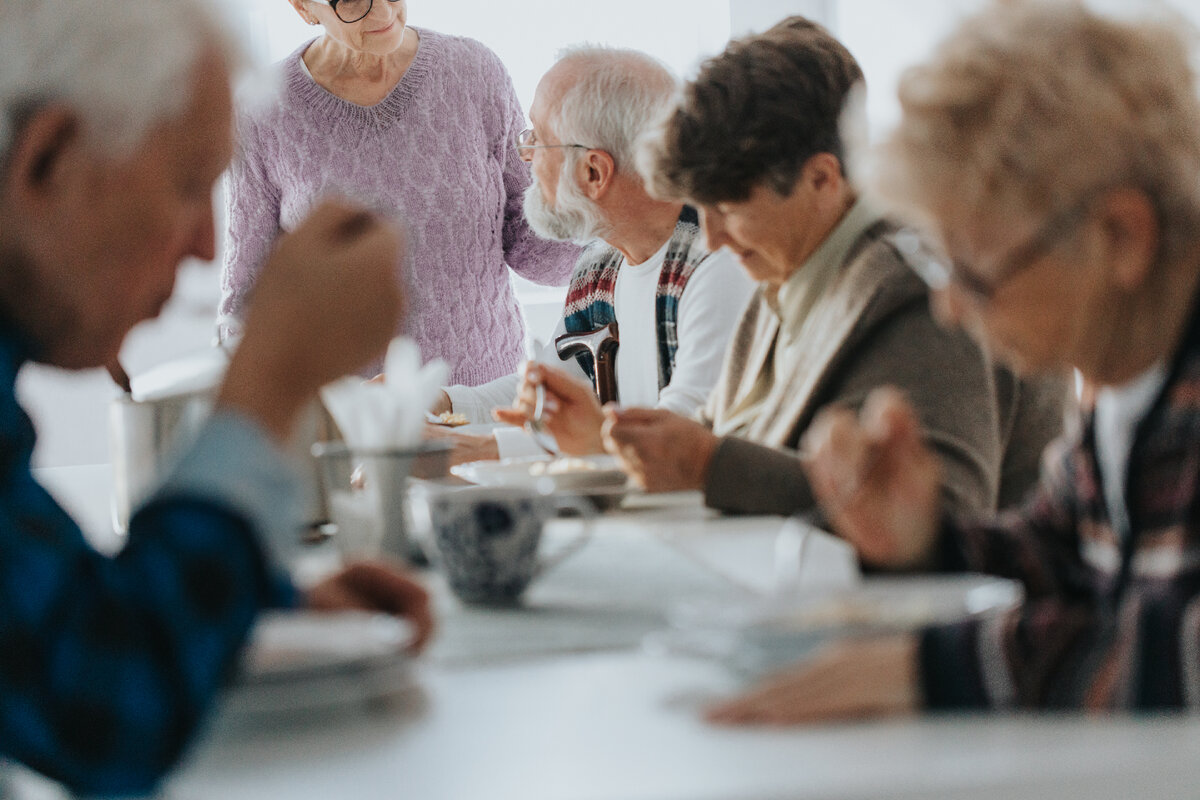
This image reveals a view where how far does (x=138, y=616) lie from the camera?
23.7 inches

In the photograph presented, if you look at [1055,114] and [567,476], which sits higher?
[1055,114]

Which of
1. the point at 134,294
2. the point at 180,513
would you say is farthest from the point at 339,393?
the point at 180,513

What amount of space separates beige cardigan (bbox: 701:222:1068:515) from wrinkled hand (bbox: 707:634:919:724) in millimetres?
729

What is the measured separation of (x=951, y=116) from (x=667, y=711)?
1.59 feet

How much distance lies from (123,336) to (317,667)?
242 millimetres

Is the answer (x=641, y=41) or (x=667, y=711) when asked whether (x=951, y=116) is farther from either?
(x=641, y=41)

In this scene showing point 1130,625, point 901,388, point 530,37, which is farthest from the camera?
point 530,37

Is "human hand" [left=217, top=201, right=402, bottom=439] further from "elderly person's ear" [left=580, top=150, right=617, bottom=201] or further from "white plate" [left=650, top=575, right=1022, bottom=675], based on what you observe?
"elderly person's ear" [left=580, top=150, right=617, bottom=201]

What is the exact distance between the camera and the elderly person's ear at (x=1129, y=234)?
A: 33.9 inches

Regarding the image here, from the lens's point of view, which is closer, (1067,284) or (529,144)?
(1067,284)

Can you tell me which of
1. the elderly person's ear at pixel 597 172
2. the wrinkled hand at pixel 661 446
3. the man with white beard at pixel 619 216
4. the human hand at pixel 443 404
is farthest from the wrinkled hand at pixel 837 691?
the elderly person's ear at pixel 597 172

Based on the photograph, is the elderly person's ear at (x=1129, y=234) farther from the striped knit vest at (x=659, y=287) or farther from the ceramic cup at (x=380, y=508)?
the striped knit vest at (x=659, y=287)

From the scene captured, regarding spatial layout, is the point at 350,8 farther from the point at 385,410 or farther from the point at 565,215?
the point at 385,410

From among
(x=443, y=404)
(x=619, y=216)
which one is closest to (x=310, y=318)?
(x=443, y=404)
